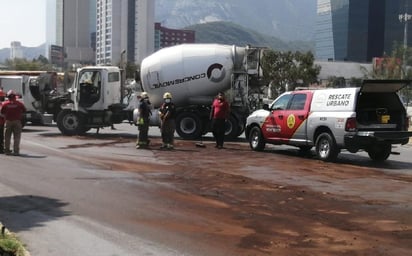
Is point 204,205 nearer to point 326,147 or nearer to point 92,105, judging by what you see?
point 326,147

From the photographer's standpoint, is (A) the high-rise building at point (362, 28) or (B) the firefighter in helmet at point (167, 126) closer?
(B) the firefighter in helmet at point (167, 126)

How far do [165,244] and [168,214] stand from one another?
166 cm

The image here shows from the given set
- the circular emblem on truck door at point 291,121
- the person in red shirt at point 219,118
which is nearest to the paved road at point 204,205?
the circular emblem on truck door at point 291,121

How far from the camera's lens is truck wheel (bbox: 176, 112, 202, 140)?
2227cm

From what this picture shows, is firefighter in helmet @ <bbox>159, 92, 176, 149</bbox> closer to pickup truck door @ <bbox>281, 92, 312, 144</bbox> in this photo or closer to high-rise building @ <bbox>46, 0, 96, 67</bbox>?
pickup truck door @ <bbox>281, 92, 312, 144</bbox>

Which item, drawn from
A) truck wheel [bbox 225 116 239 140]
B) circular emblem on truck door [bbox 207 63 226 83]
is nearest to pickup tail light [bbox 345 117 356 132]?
truck wheel [bbox 225 116 239 140]

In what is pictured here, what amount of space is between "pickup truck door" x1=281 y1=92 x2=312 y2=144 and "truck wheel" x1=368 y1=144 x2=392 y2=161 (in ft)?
6.25

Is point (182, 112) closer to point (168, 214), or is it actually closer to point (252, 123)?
point (252, 123)

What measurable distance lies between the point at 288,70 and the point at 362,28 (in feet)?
288

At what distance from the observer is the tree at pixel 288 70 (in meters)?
50.8

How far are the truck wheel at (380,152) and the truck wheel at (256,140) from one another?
3444 millimetres

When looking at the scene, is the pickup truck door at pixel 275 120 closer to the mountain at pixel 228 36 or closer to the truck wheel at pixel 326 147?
the truck wheel at pixel 326 147

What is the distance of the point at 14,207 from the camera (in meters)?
9.18

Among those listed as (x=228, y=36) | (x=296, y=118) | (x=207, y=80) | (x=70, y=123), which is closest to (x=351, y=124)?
(x=296, y=118)
